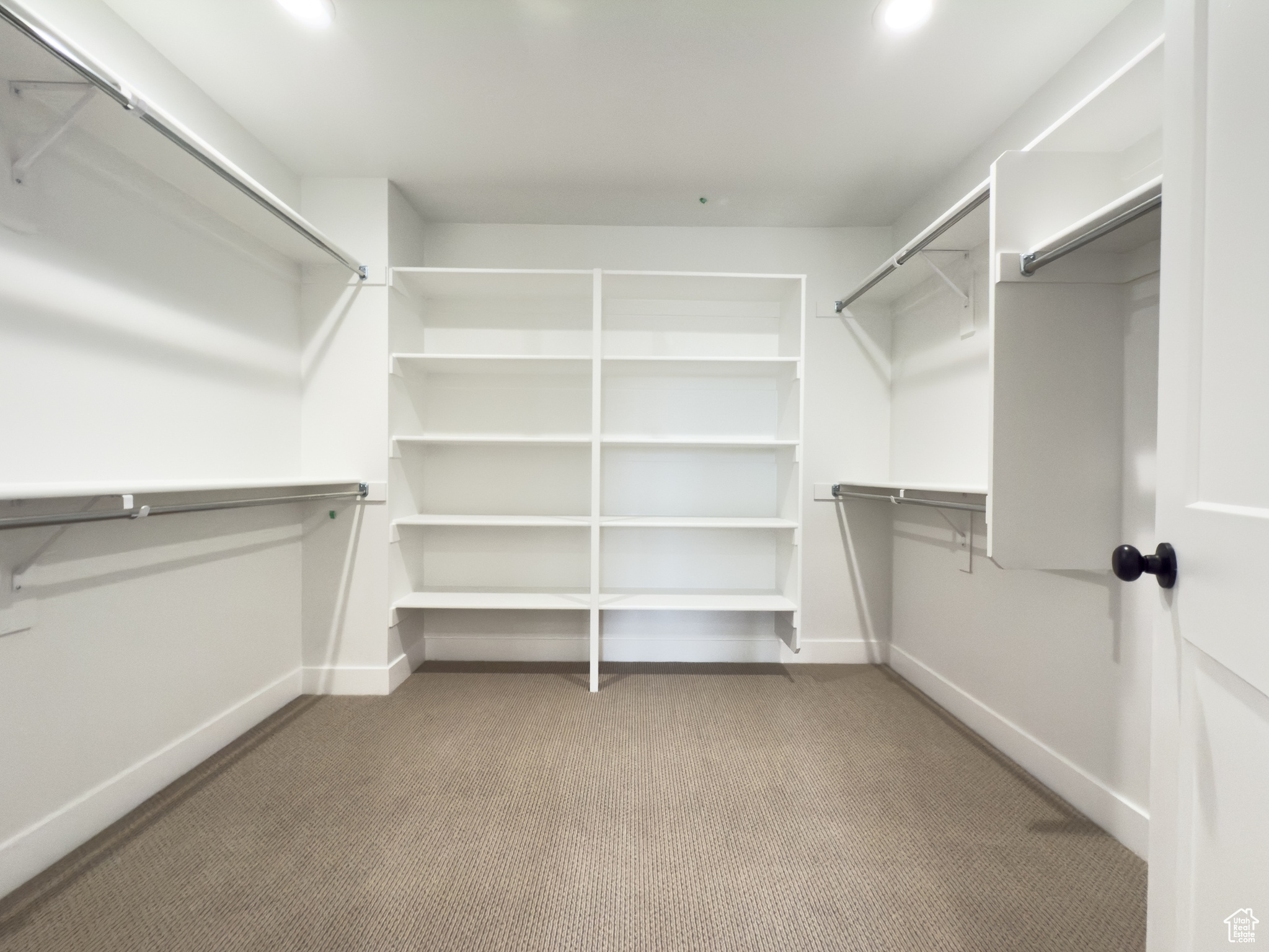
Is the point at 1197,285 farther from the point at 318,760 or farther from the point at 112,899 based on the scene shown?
the point at 318,760

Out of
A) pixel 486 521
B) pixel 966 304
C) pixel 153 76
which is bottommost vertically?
pixel 486 521

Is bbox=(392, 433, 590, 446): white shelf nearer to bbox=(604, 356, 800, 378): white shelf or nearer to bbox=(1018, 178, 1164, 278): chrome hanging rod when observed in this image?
bbox=(604, 356, 800, 378): white shelf

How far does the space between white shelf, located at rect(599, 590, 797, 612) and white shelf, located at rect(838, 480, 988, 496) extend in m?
0.68

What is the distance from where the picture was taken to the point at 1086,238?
4.20 feet

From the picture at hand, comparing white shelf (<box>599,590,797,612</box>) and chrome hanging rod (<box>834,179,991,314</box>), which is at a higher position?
chrome hanging rod (<box>834,179,991,314</box>)

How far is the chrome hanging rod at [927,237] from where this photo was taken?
164 cm

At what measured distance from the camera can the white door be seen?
568mm

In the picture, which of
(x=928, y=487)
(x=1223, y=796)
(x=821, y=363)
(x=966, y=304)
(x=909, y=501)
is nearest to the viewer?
(x=1223, y=796)

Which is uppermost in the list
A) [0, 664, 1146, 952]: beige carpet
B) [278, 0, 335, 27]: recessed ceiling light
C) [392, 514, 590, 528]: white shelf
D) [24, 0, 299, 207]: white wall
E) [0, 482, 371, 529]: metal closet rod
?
[278, 0, 335, 27]: recessed ceiling light

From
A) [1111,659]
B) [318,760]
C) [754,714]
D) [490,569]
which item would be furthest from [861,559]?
[318,760]

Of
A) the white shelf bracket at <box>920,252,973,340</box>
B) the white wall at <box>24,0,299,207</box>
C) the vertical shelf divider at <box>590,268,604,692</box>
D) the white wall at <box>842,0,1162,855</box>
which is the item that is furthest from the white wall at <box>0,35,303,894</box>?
the white wall at <box>842,0,1162,855</box>

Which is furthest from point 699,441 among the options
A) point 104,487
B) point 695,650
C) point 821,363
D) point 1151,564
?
point 104,487

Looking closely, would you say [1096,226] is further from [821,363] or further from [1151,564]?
[821,363]

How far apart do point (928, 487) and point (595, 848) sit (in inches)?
65.3
